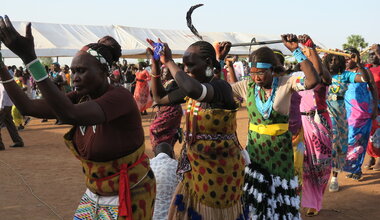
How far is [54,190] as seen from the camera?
277 inches

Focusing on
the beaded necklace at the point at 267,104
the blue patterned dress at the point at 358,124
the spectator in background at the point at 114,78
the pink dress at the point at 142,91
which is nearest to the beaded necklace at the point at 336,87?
the blue patterned dress at the point at 358,124

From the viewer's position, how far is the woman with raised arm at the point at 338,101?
287 inches

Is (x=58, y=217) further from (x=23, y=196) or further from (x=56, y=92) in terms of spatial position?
(x=56, y=92)

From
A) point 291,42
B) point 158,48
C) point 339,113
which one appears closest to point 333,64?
point 339,113

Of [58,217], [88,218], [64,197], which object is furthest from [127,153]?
[64,197]

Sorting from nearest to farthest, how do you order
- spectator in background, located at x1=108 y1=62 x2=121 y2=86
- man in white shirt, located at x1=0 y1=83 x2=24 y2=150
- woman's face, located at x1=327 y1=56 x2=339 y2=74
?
spectator in background, located at x1=108 y1=62 x2=121 y2=86 < woman's face, located at x1=327 y1=56 x2=339 y2=74 < man in white shirt, located at x1=0 y1=83 x2=24 y2=150

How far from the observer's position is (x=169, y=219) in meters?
4.11

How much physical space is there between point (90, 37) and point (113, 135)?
23557 mm

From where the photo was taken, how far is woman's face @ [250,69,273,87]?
454cm

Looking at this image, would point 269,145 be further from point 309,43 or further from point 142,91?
point 142,91

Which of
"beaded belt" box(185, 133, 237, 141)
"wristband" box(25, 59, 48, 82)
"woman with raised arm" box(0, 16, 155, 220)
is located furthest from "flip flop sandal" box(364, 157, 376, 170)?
"wristband" box(25, 59, 48, 82)

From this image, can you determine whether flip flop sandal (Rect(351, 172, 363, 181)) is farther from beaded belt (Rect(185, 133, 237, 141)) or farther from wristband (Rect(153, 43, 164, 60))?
wristband (Rect(153, 43, 164, 60))

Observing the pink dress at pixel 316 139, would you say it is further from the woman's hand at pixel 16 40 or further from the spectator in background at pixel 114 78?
the woman's hand at pixel 16 40

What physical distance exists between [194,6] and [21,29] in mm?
18163
